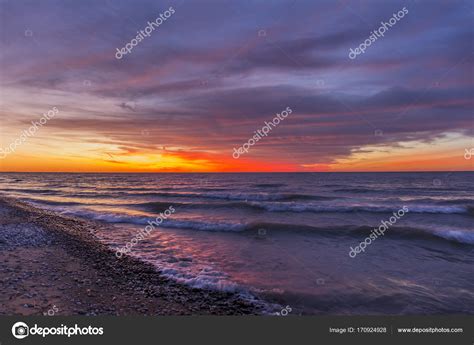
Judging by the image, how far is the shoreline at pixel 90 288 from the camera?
6574 mm

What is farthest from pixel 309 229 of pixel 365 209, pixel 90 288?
pixel 90 288

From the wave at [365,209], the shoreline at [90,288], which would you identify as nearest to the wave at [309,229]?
the shoreline at [90,288]

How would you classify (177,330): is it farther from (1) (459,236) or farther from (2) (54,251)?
(1) (459,236)

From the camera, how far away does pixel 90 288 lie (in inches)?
299

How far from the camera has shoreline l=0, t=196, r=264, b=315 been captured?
657cm

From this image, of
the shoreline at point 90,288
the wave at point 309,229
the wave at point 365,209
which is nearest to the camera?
the shoreline at point 90,288

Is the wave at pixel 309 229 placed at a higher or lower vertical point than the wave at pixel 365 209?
lower

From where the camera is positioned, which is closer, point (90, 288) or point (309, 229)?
point (90, 288)

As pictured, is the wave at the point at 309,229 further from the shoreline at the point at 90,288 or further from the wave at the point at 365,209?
the wave at the point at 365,209

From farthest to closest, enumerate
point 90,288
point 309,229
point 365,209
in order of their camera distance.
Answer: point 365,209
point 309,229
point 90,288

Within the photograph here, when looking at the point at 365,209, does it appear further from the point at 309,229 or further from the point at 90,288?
the point at 90,288

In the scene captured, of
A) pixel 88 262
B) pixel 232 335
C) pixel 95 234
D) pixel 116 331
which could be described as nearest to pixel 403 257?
pixel 232 335

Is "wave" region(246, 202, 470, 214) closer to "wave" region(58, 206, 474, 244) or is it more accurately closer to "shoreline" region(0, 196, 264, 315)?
"wave" region(58, 206, 474, 244)

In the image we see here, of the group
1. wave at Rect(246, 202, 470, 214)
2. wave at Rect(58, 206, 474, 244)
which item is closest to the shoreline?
wave at Rect(58, 206, 474, 244)
